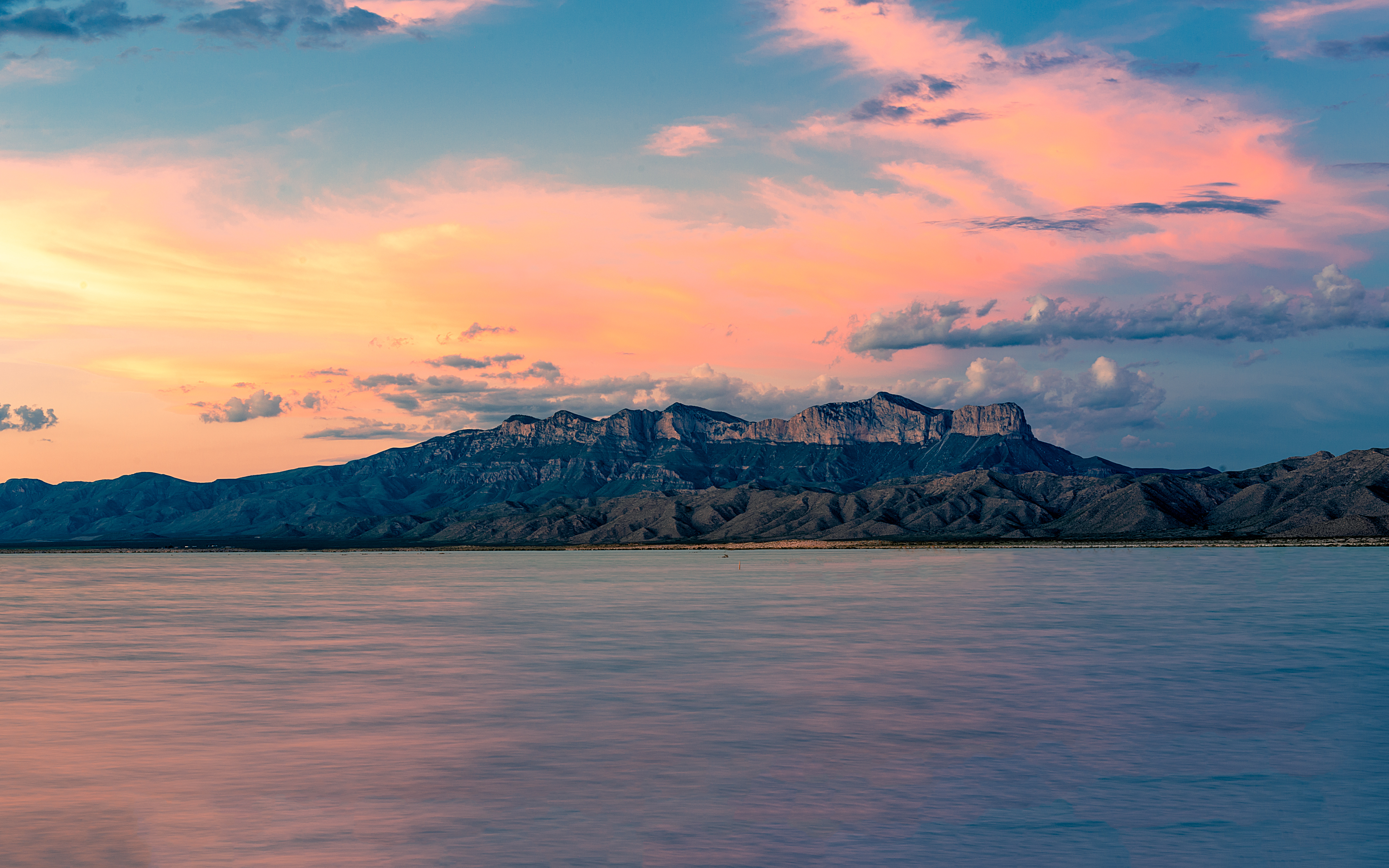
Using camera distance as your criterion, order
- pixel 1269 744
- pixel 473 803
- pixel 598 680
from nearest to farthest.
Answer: pixel 473 803
pixel 1269 744
pixel 598 680

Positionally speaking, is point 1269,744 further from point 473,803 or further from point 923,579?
point 923,579

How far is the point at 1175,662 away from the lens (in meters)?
49.1

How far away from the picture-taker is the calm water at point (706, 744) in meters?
20.7

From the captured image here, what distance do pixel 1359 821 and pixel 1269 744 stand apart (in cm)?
870

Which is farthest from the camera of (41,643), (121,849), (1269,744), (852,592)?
(852,592)

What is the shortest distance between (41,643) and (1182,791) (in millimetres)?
62897

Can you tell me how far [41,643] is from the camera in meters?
63.7

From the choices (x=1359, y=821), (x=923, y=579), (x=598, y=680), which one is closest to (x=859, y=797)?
(x=1359, y=821)

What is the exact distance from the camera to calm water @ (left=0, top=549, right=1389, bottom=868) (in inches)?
815

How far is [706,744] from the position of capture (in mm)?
31031

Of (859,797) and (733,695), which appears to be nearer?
(859,797)

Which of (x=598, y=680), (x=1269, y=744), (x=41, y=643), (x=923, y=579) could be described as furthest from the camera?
(x=923, y=579)

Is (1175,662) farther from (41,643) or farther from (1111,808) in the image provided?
(41,643)

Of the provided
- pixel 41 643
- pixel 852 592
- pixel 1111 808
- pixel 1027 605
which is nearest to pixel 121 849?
pixel 1111 808
